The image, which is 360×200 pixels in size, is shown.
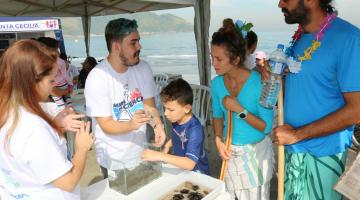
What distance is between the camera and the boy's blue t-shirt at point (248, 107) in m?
1.71

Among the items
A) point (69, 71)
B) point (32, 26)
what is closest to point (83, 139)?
point (69, 71)

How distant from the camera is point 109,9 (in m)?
7.76

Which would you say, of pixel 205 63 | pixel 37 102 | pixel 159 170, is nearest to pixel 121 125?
pixel 159 170

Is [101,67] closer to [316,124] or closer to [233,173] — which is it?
[233,173]

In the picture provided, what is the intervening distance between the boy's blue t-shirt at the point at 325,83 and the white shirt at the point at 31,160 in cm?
117

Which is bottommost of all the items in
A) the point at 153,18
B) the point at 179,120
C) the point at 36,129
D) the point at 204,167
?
the point at 204,167

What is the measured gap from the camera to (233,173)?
1877 millimetres

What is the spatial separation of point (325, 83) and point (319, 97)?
0.08m

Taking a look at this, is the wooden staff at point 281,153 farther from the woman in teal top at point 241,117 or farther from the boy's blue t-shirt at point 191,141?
the boy's blue t-shirt at point 191,141

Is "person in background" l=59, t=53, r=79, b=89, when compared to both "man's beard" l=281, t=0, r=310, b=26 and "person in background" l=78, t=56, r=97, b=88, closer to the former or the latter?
"person in background" l=78, t=56, r=97, b=88

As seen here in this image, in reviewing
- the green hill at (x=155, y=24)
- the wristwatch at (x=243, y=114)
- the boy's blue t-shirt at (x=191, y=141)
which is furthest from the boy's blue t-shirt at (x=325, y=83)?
the green hill at (x=155, y=24)

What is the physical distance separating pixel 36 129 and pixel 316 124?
4.12 feet

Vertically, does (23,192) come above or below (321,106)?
below

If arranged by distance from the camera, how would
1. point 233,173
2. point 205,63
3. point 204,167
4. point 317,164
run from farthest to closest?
point 205,63, point 204,167, point 233,173, point 317,164
